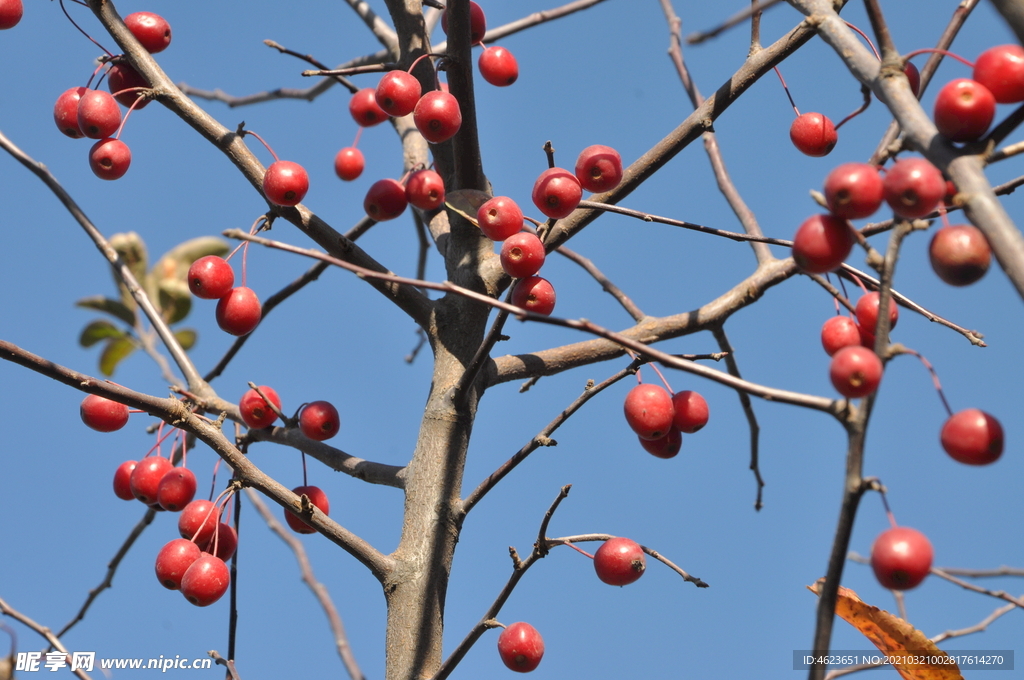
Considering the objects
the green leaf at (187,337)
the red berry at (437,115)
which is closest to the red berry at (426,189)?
the red berry at (437,115)

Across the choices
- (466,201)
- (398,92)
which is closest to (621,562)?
(466,201)

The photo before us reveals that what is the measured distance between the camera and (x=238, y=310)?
271 cm

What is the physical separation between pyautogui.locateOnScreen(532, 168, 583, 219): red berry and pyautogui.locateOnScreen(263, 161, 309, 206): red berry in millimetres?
729

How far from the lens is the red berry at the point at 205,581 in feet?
7.86

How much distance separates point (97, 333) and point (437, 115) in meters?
4.72

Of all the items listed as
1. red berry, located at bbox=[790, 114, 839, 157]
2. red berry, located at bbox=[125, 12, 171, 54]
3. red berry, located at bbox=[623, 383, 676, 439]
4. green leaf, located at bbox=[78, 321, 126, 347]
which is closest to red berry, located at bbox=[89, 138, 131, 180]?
red berry, located at bbox=[125, 12, 171, 54]

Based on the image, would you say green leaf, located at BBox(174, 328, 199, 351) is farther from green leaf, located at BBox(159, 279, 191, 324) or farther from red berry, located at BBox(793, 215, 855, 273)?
red berry, located at BBox(793, 215, 855, 273)

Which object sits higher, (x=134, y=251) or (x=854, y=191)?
(x=134, y=251)

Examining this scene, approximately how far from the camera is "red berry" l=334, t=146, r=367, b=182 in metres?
4.01

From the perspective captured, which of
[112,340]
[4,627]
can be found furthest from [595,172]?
[112,340]

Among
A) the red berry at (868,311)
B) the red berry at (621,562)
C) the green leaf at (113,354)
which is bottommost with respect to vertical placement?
the red berry at (621,562)

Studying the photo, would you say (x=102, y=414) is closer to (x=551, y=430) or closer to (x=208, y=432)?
(x=208, y=432)

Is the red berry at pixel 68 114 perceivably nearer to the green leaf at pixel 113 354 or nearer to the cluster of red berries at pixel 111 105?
the cluster of red berries at pixel 111 105

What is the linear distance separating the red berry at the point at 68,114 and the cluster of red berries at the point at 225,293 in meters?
0.73
